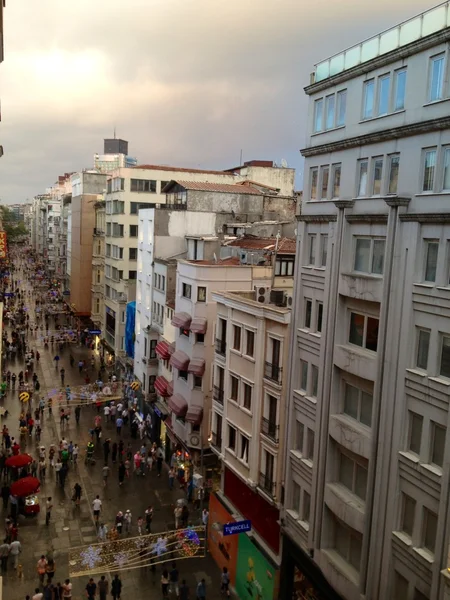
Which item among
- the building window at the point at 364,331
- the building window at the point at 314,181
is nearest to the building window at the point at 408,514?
the building window at the point at 364,331

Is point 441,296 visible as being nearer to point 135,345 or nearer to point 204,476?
point 204,476

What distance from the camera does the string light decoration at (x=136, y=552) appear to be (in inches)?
969

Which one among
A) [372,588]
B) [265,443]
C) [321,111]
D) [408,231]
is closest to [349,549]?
[372,588]

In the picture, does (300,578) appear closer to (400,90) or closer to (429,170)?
(429,170)

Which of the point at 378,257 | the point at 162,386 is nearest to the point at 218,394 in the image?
the point at 162,386

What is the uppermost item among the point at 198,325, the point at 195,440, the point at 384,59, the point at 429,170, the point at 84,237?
the point at 384,59

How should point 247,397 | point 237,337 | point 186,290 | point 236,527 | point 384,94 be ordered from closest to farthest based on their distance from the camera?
point 384,94 < point 236,527 < point 247,397 < point 237,337 < point 186,290

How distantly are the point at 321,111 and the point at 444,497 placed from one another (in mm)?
15089

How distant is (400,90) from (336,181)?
4.34 meters

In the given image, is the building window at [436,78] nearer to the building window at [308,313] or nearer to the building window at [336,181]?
the building window at [336,181]

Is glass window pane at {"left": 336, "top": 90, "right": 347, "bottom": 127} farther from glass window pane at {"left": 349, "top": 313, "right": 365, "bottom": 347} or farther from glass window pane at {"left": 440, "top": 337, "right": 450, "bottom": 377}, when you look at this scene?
glass window pane at {"left": 440, "top": 337, "right": 450, "bottom": 377}

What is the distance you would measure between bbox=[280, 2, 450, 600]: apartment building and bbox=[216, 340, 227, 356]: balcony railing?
673 centimetres

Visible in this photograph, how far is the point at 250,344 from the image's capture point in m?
27.0

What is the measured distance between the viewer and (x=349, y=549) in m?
20.6
